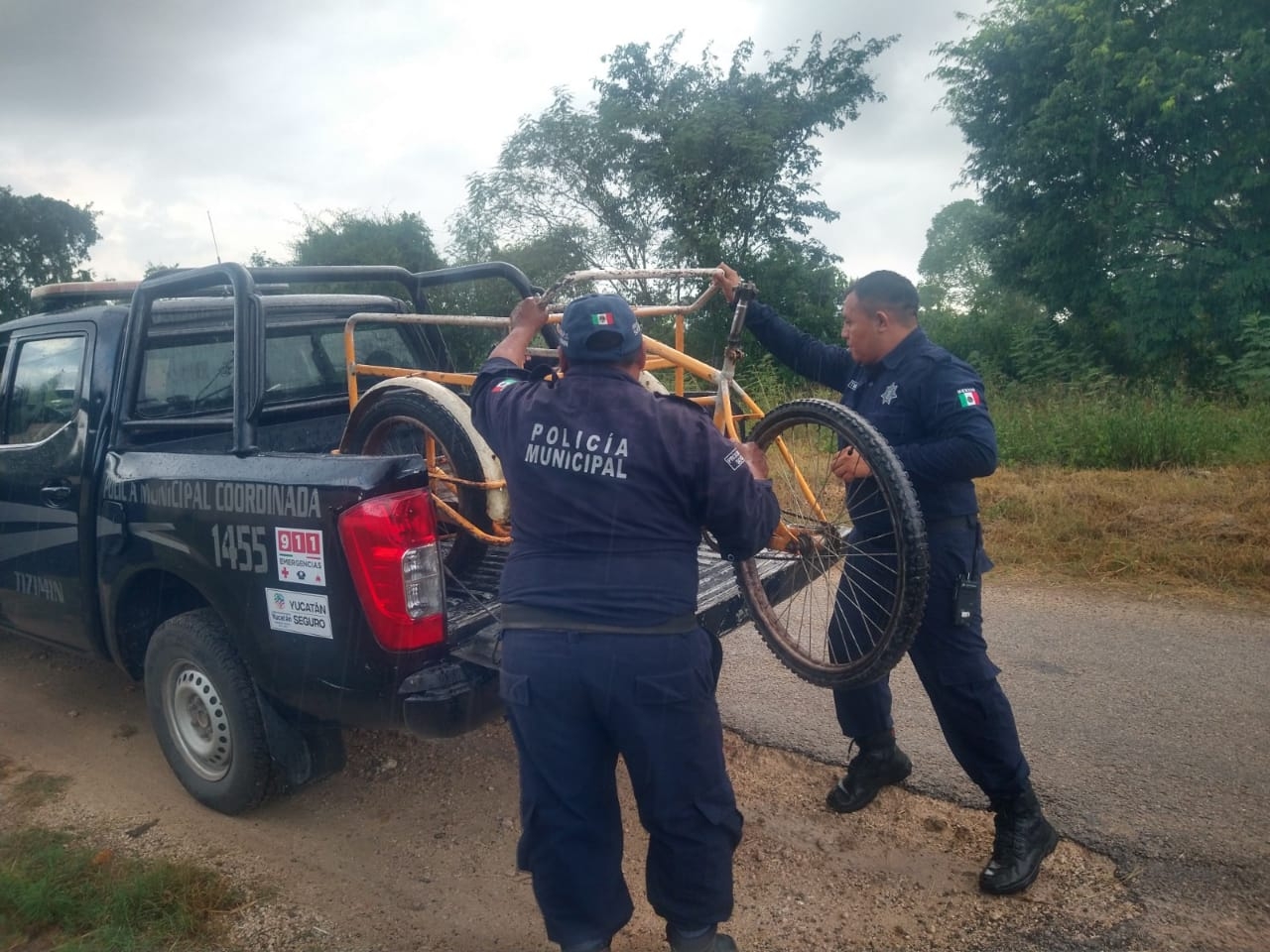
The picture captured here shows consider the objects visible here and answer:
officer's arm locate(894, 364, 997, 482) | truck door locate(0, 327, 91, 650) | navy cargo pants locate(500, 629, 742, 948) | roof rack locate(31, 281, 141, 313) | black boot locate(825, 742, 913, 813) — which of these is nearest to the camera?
navy cargo pants locate(500, 629, 742, 948)

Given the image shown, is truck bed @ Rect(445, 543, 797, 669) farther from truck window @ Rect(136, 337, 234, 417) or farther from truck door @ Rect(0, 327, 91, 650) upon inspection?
truck door @ Rect(0, 327, 91, 650)

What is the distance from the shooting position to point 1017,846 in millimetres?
2938

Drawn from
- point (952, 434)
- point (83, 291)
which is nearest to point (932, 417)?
point (952, 434)

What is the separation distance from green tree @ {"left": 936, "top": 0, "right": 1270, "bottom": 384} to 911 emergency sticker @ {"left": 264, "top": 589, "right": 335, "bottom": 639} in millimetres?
14877

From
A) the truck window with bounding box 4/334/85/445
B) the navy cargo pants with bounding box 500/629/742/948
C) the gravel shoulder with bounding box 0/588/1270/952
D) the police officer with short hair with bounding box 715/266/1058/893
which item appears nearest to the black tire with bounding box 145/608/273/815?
the gravel shoulder with bounding box 0/588/1270/952

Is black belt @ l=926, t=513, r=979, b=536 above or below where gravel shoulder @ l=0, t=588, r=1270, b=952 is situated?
above

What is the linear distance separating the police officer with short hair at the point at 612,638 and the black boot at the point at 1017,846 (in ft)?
3.31

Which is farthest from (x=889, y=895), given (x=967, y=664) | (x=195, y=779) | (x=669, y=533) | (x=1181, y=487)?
(x=1181, y=487)

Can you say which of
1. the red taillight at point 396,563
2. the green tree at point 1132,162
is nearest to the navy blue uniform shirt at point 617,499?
the red taillight at point 396,563

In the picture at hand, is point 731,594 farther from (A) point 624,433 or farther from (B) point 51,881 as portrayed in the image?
(B) point 51,881

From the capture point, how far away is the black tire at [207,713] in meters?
3.34

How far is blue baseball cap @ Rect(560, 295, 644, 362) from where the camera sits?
7.85 feet

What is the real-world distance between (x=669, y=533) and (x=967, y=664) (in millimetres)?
1216

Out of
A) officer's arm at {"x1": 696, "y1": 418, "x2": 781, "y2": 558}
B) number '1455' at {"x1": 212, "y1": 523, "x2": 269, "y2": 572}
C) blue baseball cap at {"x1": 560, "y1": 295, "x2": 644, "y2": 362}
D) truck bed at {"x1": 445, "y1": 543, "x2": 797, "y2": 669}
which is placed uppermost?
blue baseball cap at {"x1": 560, "y1": 295, "x2": 644, "y2": 362}
